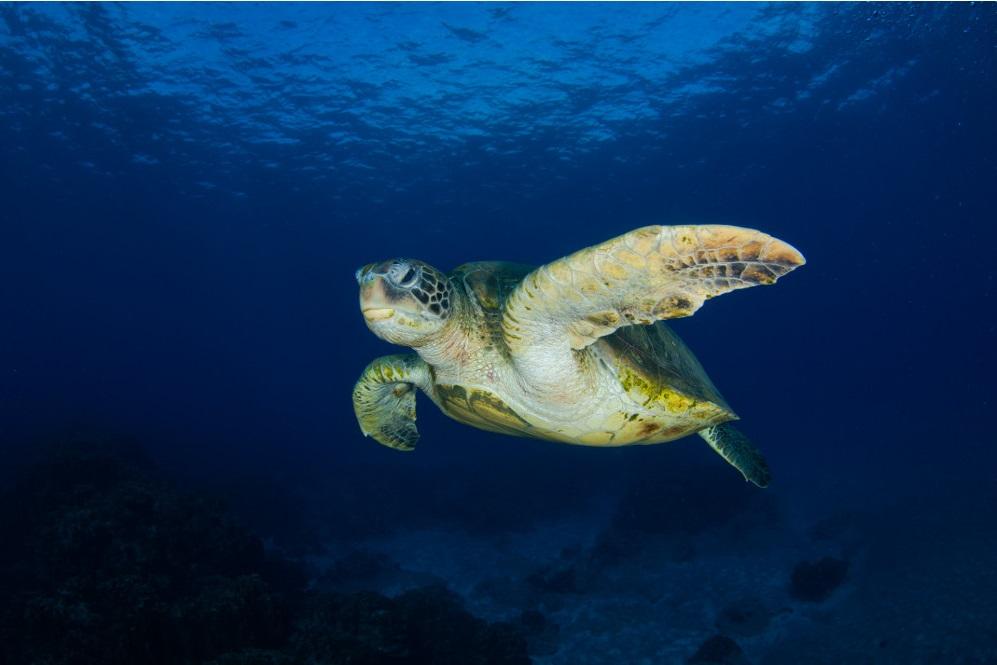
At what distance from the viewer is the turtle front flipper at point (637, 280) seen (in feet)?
6.31

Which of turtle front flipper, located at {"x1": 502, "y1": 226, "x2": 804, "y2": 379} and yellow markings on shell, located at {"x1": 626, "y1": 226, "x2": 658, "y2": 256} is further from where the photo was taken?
yellow markings on shell, located at {"x1": 626, "y1": 226, "x2": 658, "y2": 256}

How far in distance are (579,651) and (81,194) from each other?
30.8 meters

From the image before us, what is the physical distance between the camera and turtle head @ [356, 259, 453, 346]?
9.00 ft

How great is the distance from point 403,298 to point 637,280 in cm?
126

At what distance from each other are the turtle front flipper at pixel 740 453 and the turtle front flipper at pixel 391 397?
2.97 meters

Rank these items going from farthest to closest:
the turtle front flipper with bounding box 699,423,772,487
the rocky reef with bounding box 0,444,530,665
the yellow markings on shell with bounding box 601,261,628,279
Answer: the turtle front flipper with bounding box 699,423,772,487 → the rocky reef with bounding box 0,444,530,665 → the yellow markings on shell with bounding box 601,261,628,279

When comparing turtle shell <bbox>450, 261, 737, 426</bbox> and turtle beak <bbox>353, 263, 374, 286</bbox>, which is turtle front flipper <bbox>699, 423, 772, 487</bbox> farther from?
turtle beak <bbox>353, 263, 374, 286</bbox>

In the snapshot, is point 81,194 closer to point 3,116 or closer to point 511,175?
point 3,116

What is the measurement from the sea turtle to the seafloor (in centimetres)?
291

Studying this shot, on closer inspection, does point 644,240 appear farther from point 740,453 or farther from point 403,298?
point 740,453

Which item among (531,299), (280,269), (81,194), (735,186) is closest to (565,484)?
(531,299)

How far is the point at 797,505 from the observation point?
16422mm

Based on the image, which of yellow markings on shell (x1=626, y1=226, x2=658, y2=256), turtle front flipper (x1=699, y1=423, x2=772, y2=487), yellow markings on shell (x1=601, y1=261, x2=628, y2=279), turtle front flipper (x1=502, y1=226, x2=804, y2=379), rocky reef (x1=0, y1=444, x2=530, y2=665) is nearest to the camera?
turtle front flipper (x1=502, y1=226, x2=804, y2=379)

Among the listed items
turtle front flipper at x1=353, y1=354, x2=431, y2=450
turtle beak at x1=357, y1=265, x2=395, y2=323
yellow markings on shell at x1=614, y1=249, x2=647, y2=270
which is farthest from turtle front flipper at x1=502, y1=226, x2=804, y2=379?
turtle front flipper at x1=353, y1=354, x2=431, y2=450
